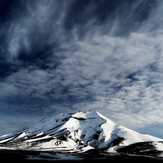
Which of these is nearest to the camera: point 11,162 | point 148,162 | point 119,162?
point 11,162

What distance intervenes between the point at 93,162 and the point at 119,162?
1158 centimetres

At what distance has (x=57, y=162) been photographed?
94.9 m

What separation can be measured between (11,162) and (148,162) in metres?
62.1

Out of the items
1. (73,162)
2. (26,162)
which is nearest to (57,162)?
(73,162)

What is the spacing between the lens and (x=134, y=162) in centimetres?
9519

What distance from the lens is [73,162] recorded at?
93.6 meters

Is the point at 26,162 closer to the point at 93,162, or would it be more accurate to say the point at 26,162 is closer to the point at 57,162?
the point at 57,162

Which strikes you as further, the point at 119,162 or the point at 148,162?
the point at 148,162

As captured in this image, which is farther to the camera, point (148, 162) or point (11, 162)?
point (148, 162)

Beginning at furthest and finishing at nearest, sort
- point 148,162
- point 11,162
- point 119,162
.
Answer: point 148,162 → point 119,162 → point 11,162

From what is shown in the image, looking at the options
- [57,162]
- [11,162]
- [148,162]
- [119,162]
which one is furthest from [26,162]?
[148,162]

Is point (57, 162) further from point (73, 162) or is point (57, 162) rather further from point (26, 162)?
point (26, 162)

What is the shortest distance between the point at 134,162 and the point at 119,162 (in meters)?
7.73

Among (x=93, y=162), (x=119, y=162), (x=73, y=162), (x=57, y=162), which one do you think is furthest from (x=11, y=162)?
(x=119, y=162)
